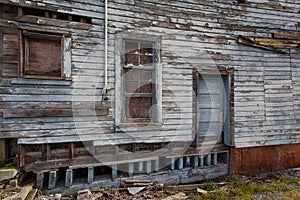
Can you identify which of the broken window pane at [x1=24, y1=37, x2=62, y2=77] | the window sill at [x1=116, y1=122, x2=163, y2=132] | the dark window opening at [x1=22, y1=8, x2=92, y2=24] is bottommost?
the window sill at [x1=116, y1=122, x2=163, y2=132]

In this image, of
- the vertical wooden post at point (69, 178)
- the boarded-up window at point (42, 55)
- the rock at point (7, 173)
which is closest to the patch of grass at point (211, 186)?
the vertical wooden post at point (69, 178)

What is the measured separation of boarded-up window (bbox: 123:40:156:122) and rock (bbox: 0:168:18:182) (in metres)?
2.08

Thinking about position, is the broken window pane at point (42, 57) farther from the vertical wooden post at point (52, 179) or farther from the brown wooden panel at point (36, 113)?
the vertical wooden post at point (52, 179)

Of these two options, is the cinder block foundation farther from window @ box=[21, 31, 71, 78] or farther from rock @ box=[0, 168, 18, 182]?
window @ box=[21, 31, 71, 78]

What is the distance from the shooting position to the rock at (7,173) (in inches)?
120

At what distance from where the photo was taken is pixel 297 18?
Result: 17.2 ft

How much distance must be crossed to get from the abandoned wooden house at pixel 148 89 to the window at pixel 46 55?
2 centimetres

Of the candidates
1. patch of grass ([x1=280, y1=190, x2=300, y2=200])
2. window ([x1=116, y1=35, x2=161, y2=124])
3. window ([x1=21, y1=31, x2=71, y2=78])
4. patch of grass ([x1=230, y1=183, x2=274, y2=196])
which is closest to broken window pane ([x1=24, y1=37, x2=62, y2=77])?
window ([x1=21, y1=31, x2=71, y2=78])

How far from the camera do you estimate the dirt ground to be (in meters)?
3.55

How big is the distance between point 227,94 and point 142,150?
98.5 inches

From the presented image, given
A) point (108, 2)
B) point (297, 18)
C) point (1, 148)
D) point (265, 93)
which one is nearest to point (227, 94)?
point (265, 93)

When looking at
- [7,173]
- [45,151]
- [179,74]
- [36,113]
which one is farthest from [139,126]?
[7,173]

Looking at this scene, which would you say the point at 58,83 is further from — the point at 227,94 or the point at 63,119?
the point at 227,94

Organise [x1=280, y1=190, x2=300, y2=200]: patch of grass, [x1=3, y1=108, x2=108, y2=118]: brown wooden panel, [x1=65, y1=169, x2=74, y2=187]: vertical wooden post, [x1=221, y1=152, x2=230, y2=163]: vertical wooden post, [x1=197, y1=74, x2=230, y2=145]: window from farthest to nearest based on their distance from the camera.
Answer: [x1=221, y1=152, x2=230, y2=163]: vertical wooden post
[x1=197, y1=74, x2=230, y2=145]: window
[x1=280, y1=190, x2=300, y2=200]: patch of grass
[x1=65, y1=169, x2=74, y2=187]: vertical wooden post
[x1=3, y1=108, x2=108, y2=118]: brown wooden panel
